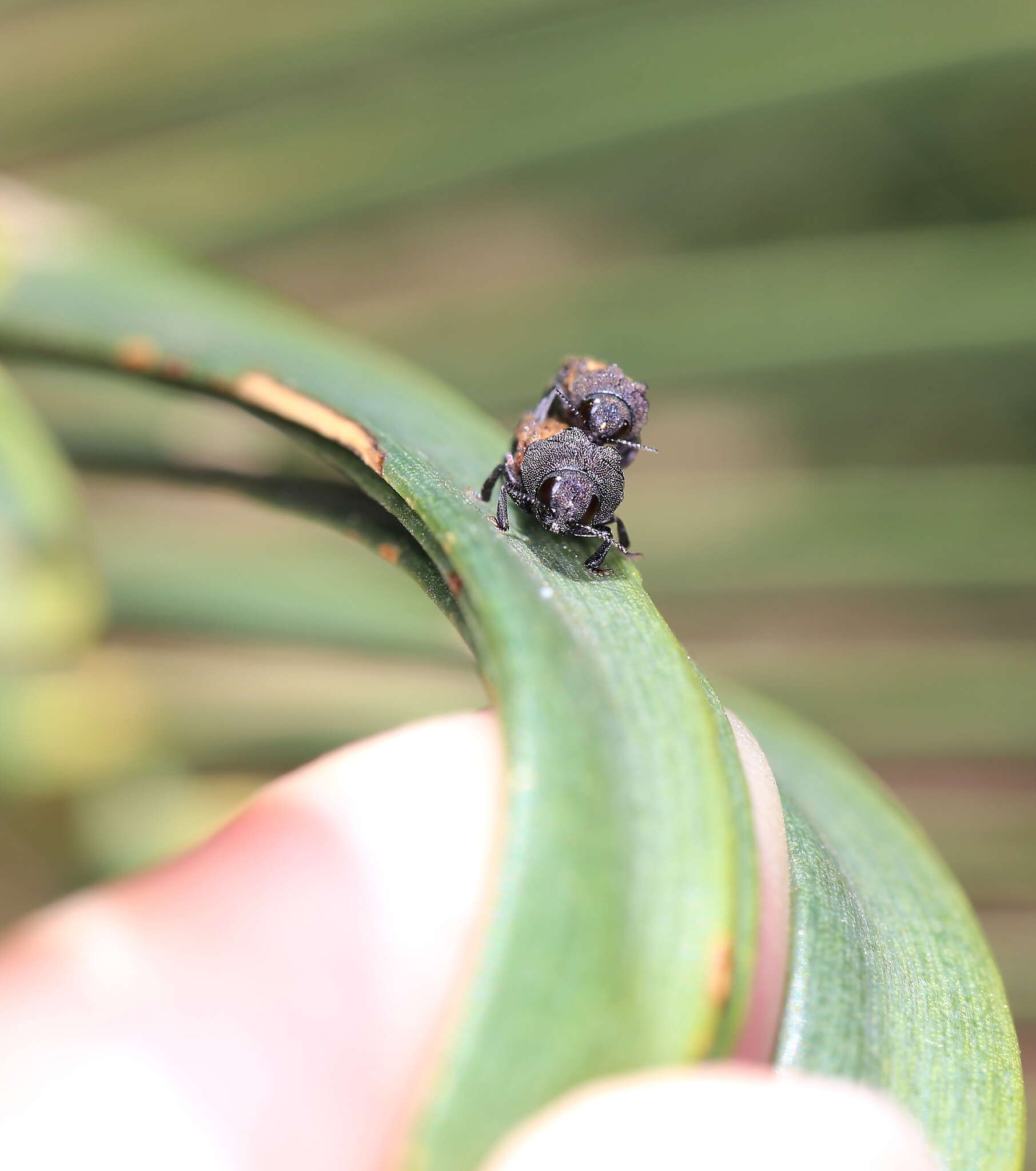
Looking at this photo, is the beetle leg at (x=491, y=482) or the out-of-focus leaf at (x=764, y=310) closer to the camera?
the beetle leg at (x=491, y=482)

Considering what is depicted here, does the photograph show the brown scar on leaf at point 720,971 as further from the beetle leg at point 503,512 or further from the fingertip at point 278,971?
the beetle leg at point 503,512

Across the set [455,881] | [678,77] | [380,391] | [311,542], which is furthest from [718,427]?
[455,881]

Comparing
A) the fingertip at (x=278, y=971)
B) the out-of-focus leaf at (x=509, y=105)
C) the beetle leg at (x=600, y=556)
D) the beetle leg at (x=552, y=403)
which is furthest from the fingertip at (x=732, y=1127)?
the out-of-focus leaf at (x=509, y=105)

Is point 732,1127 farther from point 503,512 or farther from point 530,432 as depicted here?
point 530,432

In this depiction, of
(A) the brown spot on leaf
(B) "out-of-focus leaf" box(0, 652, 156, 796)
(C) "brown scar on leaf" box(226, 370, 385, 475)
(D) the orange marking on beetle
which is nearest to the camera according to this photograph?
(C) "brown scar on leaf" box(226, 370, 385, 475)

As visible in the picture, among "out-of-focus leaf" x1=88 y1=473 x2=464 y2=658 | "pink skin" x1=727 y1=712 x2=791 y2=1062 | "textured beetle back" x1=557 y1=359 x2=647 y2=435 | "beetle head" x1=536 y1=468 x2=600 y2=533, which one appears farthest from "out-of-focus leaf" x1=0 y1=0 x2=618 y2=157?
"pink skin" x1=727 y1=712 x2=791 y2=1062

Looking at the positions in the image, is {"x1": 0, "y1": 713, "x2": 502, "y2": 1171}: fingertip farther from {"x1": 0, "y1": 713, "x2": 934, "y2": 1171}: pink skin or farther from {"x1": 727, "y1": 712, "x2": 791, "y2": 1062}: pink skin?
{"x1": 727, "y1": 712, "x2": 791, "y2": 1062}: pink skin
